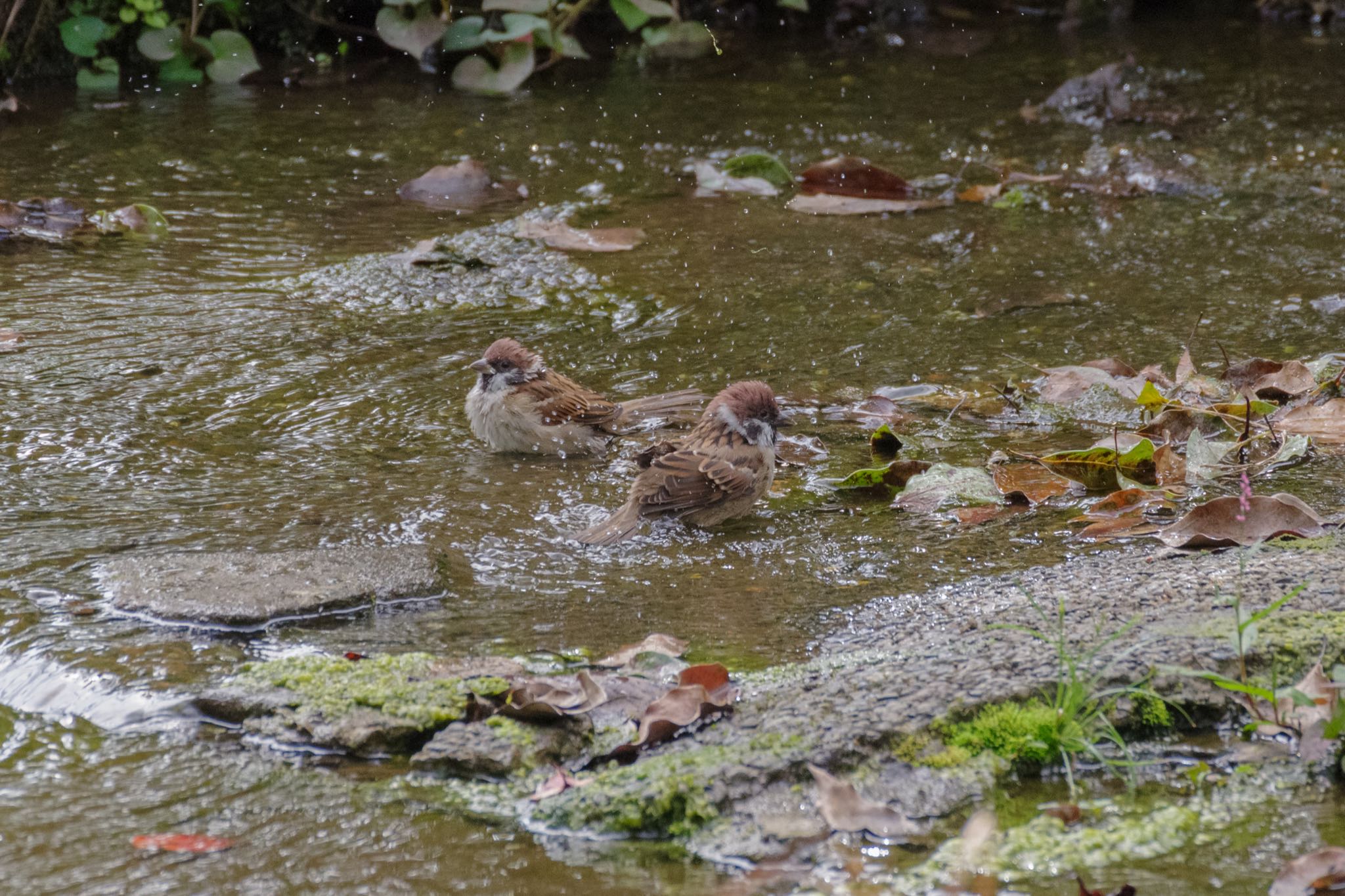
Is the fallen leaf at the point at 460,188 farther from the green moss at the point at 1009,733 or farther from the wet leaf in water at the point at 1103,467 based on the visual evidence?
the green moss at the point at 1009,733

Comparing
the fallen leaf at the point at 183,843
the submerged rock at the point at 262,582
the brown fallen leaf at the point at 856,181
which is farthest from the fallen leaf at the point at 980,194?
the fallen leaf at the point at 183,843

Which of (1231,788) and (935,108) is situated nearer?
(1231,788)

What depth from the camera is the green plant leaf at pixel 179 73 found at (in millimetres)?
10641

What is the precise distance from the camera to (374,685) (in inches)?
121

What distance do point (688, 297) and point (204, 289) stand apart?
7.71ft

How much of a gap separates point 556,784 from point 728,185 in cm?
608

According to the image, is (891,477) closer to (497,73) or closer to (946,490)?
(946,490)

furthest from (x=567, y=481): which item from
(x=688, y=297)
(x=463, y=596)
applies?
(x=688, y=297)

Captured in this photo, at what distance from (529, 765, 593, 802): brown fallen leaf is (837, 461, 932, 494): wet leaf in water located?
2.06m

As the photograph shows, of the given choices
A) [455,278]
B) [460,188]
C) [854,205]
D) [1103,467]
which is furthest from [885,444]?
[460,188]

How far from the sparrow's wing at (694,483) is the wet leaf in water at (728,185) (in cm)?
395

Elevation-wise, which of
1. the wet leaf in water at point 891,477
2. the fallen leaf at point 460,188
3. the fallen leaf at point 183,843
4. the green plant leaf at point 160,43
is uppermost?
the green plant leaf at point 160,43

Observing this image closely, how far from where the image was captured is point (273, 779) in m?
2.82

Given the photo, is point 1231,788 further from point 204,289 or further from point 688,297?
point 204,289
